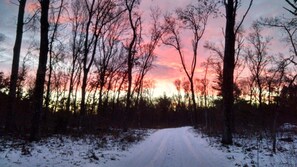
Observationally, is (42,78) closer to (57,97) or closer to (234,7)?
(234,7)

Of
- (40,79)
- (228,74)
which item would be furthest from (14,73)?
(228,74)

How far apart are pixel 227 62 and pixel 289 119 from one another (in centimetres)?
1448

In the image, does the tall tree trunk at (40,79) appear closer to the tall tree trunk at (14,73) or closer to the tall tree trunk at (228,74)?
the tall tree trunk at (14,73)

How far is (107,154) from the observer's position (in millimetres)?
15398

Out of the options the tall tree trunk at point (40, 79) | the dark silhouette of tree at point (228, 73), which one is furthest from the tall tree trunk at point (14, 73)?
the dark silhouette of tree at point (228, 73)

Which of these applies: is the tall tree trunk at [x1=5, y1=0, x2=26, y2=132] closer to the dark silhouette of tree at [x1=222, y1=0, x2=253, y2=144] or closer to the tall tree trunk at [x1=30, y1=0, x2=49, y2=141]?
the tall tree trunk at [x1=30, y1=0, x2=49, y2=141]

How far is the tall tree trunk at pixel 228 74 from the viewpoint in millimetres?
19266

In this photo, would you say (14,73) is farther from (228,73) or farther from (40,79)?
(228,73)

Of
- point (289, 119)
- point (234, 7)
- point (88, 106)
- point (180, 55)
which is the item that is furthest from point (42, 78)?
point (88, 106)

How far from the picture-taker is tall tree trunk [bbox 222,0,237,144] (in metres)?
19.3

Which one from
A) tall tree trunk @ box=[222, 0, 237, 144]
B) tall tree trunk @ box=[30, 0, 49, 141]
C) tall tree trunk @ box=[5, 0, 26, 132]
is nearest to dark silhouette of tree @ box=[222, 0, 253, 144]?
tall tree trunk @ box=[222, 0, 237, 144]

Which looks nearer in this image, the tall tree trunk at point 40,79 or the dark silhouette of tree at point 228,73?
the tall tree trunk at point 40,79

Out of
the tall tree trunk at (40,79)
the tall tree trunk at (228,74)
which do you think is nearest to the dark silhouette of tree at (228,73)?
the tall tree trunk at (228,74)

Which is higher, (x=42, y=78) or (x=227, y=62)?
(x=227, y=62)
